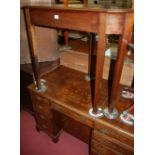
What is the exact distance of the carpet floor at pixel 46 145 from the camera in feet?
5.18

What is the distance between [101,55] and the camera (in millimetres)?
885

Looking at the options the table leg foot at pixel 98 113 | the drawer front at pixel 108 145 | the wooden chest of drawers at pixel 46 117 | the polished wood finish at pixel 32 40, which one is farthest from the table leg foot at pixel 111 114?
the polished wood finish at pixel 32 40

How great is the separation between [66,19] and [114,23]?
0.96 feet

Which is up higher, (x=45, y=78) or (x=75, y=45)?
(x=75, y=45)

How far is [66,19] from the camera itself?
35.2 inches

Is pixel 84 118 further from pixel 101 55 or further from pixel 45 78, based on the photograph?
pixel 45 78

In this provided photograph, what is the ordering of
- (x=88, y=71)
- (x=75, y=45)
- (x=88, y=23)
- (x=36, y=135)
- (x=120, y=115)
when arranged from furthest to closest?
(x=75, y=45) < (x=36, y=135) < (x=88, y=71) < (x=120, y=115) < (x=88, y=23)

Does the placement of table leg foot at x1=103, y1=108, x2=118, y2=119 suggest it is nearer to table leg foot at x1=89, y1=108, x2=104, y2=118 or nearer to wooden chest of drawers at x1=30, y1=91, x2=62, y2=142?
table leg foot at x1=89, y1=108, x2=104, y2=118

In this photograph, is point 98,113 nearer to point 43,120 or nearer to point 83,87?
point 83,87

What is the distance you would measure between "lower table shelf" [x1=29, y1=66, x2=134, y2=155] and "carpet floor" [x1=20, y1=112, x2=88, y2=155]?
10cm
